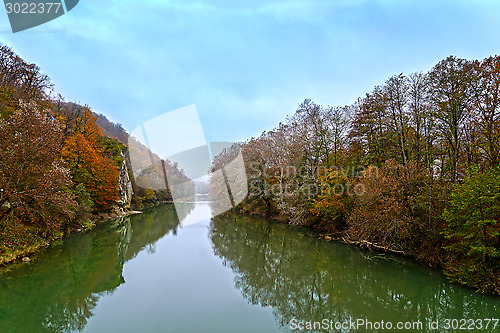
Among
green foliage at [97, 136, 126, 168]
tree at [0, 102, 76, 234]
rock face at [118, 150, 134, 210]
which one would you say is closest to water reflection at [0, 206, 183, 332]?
tree at [0, 102, 76, 234]

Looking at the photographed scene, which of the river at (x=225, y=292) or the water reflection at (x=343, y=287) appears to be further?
the water reflection at (x=343, y=287)

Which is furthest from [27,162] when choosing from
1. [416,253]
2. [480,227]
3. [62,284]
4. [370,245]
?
[416,253]

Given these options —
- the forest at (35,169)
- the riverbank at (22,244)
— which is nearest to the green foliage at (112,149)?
the forest at (35,169)

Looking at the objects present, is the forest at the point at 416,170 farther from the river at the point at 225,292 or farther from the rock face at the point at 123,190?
the rock face at the point at 123,190

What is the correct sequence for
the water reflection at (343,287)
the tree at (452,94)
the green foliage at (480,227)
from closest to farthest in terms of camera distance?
the water reflection at (343,287), the green foliage at (480,227), the tree at (452,94)

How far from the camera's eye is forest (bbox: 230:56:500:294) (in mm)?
9250

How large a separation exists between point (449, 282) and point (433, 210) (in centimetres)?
308

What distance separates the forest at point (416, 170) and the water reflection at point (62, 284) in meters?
12.4

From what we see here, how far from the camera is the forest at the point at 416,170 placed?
925 cm

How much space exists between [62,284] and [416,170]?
53.6ft

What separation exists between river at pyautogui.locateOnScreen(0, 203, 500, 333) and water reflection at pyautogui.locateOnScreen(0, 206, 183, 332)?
0.10ft

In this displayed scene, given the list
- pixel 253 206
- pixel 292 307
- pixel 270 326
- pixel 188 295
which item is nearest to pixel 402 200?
pixel 292 307

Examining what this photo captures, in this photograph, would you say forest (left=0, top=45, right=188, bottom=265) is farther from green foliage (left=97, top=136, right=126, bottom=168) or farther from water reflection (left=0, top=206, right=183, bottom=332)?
green foliage (left=97, top=136, right=126, bottom=168)

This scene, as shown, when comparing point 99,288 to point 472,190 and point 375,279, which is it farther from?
point 472,190
